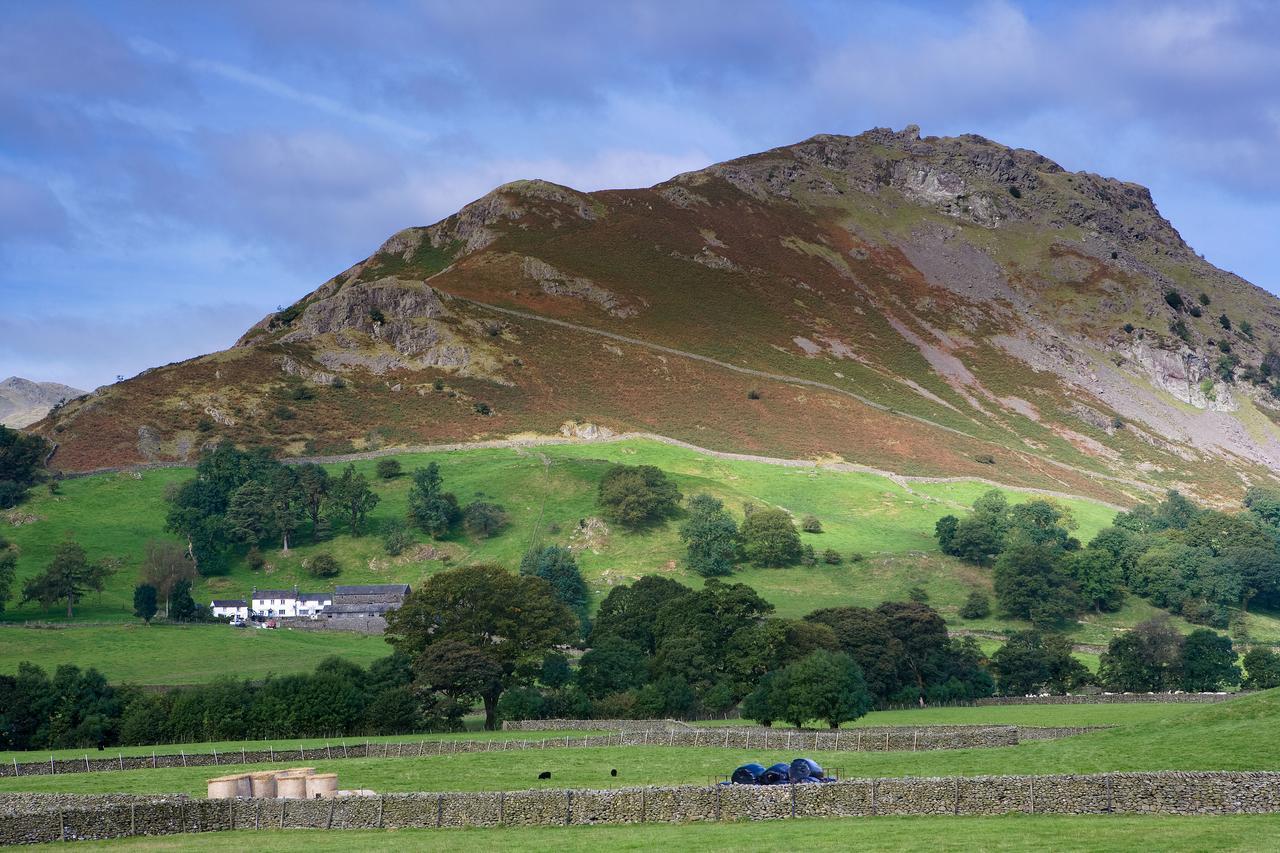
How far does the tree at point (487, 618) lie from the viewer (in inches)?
3674

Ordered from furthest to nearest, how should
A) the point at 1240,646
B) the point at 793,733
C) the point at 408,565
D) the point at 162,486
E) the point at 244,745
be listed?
the point at 162,486 → the point at 408,565 → the point at 1240,646 → the point at 244,745 → the point at 793,733

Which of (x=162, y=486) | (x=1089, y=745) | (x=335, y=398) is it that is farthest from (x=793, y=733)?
(x=335, y=398)

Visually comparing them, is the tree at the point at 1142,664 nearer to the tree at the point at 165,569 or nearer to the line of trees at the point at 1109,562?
the line of trees at the point at 1109,562

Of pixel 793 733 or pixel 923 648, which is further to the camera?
pixel 923 648

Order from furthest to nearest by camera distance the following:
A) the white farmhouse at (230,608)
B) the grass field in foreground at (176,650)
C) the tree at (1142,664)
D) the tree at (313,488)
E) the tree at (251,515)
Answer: the tree at (313,488), the tree at (251,515), the white farmhouse at (230,608), the tree at (1142,664), the grass field in foreground at (176,650)

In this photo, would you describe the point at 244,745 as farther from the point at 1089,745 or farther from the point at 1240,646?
the point at 1240,646

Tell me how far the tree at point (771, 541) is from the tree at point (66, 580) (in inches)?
2670

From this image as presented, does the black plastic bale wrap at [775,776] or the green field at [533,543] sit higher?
the green field at [533,543]

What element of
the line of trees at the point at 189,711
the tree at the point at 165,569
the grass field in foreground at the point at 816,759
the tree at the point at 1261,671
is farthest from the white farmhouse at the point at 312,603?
the tree at the point at 1261,671

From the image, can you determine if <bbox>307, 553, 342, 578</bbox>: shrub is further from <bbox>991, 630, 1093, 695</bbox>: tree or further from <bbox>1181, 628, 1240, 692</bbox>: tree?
<bbox>1181, 628, 1240, 692</bbox>: tree

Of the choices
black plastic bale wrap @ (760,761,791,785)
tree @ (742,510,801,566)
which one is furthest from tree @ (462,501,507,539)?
black plastic bale wrap @ (760,761,791,785)

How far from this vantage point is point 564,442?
609ft

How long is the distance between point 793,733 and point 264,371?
152 m

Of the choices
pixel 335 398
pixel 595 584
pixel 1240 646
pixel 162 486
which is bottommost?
pixel 1240 646
